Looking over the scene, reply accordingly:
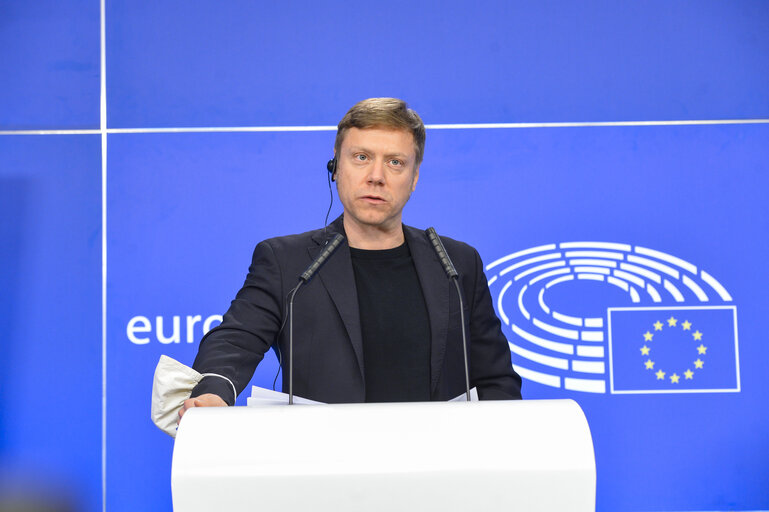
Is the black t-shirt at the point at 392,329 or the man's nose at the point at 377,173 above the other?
the man's nose at the point at 377,173

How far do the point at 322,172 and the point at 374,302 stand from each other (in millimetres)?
1353

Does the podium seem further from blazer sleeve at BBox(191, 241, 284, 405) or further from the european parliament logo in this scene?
the european parliament logo

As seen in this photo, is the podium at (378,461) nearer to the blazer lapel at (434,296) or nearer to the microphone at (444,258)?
the microphone at (444,258)

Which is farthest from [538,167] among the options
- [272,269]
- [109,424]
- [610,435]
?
[109,424]

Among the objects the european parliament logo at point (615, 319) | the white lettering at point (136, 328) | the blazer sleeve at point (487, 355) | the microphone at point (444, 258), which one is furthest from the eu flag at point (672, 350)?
the white lettering at point (136, 328)

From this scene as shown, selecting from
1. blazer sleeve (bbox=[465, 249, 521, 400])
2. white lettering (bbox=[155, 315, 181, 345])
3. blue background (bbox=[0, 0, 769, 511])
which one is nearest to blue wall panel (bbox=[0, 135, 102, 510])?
blue background (bbox=[0, 0, 769, 511])

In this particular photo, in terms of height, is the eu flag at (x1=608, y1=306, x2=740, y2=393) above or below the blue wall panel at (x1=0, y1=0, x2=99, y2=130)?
below

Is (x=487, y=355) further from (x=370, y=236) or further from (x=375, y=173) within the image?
(x=375, y=173)

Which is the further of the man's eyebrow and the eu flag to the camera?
the eu flag

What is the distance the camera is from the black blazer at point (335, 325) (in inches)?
69.2

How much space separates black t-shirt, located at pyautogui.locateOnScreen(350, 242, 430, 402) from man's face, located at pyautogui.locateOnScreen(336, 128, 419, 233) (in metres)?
0.12

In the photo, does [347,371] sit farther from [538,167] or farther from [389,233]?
[538,167]

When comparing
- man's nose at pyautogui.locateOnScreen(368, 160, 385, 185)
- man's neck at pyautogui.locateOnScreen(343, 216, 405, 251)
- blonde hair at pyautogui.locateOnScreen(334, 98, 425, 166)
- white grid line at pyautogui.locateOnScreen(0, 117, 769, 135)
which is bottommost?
man's neck at pyautogui.locateOnScreen(343, 216, 405, 251)

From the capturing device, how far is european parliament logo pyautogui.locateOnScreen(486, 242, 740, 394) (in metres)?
3.06
